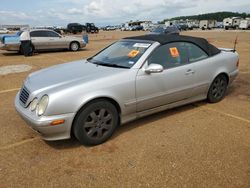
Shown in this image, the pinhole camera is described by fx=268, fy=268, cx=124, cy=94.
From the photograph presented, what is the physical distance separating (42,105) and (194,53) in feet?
9.73

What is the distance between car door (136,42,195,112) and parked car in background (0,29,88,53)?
11.6 meters

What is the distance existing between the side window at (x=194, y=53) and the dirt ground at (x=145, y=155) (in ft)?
3.42

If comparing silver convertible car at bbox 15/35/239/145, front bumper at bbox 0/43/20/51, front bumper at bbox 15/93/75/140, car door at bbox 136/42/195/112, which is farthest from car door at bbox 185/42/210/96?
front bumper at bbox 0/43/20/51

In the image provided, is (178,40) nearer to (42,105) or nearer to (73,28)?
(42,105)

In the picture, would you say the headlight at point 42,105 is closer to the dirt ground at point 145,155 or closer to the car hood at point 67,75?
the car hood at point 67,75

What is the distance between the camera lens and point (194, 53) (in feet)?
16.5

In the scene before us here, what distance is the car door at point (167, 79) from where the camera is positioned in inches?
167

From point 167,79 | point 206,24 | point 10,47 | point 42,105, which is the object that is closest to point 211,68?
point 167,79

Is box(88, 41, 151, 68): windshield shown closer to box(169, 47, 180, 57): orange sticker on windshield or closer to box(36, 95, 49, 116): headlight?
box(169, 47, 180, 57): orange sticker on windshield

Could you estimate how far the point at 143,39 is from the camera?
4.83 meters

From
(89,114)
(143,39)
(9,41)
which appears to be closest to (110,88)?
(89,114)

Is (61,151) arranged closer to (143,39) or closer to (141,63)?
(141,63)

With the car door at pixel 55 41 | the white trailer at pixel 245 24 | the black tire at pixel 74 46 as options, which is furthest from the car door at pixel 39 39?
the white trailer at pixel 245 24

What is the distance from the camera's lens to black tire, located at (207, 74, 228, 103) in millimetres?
5430
